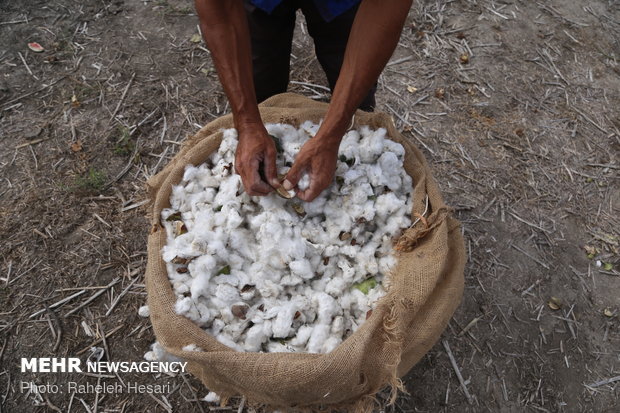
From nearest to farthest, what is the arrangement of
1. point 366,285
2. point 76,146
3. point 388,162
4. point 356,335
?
1. point 356,335
2. point 366,285
3. point 388,162
4. point 76,146

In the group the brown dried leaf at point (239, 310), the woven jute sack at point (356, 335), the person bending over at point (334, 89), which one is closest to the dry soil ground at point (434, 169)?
the woven jute sack at point (356, 335)

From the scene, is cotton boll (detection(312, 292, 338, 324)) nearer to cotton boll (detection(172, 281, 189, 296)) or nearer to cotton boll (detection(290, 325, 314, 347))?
cotton boll (detection(290, 325, 314, 347))

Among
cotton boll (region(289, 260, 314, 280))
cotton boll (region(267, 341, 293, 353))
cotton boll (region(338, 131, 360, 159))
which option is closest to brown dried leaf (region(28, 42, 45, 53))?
cotton boll (region(338, 131, 360, 159))

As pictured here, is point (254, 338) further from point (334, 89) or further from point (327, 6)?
point (327, 6)

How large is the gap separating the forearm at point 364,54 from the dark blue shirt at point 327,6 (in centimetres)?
38

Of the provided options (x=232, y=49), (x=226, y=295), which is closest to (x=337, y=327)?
(x=226, y=295)

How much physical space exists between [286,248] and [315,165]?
1.10 ft

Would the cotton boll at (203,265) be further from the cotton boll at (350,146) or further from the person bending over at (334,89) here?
the cotton boll at (350,146)

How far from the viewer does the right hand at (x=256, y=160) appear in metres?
1.68

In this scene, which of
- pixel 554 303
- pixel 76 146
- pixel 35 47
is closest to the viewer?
pixel 554 303

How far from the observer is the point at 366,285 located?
172cm

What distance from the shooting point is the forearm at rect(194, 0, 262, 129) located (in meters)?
1.64

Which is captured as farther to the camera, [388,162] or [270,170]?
[388,162]

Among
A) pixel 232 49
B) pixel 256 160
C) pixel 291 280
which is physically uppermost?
pixel 232 49
